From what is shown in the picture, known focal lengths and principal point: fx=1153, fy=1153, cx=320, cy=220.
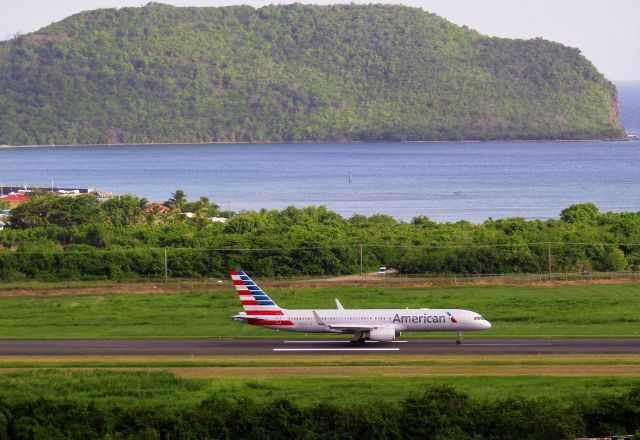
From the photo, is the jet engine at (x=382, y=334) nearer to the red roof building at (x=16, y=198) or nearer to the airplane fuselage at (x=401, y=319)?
the airplane fuselage at (x=401, y=319)

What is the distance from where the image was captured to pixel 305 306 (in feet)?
261

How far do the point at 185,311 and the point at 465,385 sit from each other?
1212 inches

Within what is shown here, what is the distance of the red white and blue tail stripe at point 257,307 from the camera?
6688 cm

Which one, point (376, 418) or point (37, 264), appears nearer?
point (376, 418)

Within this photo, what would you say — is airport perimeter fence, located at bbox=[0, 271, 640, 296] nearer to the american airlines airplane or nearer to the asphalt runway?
the asphalt runway

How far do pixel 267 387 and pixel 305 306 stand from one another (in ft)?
88.6

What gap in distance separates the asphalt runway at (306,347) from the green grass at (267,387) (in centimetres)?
828

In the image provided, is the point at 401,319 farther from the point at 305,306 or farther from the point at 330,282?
the point at 330,282

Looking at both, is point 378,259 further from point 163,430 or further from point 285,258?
point 163,430

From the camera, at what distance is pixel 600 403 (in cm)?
4384

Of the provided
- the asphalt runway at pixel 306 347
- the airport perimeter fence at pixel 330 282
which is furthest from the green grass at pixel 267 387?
the airport perimeter fence at pixel 330 282

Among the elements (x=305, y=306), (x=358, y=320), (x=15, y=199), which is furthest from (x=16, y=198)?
(x=358, y=320)

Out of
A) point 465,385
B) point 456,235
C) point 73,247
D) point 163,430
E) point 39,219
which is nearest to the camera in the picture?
point 163,430

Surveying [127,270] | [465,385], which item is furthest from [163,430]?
[127,270]
